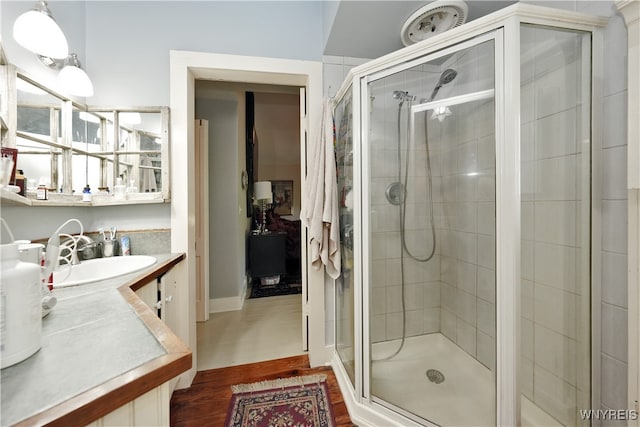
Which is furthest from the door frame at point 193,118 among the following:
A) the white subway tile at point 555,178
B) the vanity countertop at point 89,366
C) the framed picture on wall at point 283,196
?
the framed picture on wall at point 283,196

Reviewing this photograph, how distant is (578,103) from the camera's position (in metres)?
1.01

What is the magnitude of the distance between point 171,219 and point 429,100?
5.78ft

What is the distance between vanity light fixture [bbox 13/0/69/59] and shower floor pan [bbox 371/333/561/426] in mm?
2213

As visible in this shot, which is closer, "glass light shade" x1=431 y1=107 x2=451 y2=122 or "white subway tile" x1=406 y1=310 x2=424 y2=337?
"glass light shade" x1=431 y1=107 x2=451 y2=122

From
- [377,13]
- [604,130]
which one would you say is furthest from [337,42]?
[604,130]

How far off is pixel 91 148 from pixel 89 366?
1552mm

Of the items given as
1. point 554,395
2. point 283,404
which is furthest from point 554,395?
point 283,404

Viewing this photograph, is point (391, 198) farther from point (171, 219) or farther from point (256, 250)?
point (256, 250)

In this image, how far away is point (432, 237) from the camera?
64.1 inches

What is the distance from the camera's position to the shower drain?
144cm

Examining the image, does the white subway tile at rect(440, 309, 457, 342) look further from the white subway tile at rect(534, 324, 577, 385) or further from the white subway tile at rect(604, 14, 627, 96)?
the white subway tile at rect(604, 14, 627, 96)

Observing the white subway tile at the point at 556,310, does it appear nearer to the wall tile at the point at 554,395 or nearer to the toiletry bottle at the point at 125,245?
the wall tile at the point at 554,395

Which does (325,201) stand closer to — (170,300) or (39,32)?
(170,300)

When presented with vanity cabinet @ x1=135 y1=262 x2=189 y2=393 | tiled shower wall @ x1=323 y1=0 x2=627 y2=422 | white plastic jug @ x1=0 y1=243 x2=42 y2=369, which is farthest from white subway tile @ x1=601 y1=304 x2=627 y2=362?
vanity cabinet @ x1=135 y1=262 x2=189 y2=393
